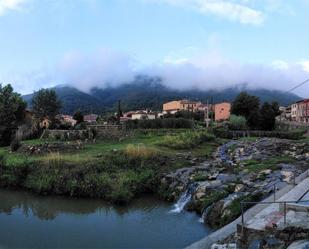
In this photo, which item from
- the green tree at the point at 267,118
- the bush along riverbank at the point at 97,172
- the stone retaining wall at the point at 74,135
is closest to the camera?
the bush along riverbank at the point at 97,172

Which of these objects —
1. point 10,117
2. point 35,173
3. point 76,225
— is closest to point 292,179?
point 76,225

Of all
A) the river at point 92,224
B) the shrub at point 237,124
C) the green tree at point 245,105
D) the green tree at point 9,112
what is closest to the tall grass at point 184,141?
the river at point 92,224

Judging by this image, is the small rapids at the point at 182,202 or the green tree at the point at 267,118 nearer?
the small rapids at the point at 182,202

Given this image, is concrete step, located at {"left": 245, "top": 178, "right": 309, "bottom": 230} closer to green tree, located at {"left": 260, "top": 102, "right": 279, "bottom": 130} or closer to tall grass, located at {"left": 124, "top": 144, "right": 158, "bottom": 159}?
tall grass, located at {"left": 124, "top": 144, "right": 158, "bottom": 159}

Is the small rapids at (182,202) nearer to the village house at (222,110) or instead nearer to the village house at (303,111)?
the village house at (222,110)

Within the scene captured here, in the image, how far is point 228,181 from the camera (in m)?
28.6

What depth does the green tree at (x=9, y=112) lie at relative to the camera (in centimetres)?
6531

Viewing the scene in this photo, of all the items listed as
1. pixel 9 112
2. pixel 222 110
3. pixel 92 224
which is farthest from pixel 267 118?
pixel 92 224

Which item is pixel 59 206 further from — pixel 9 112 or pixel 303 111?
pixel 303 111

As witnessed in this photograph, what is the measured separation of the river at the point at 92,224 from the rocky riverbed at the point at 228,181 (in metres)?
1.04

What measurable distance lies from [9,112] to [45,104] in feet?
53.2

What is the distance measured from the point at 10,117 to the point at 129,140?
23709 millimetres

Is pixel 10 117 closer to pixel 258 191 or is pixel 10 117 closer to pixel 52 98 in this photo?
pixel 52 98

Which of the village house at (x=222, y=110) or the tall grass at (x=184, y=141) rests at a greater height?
the village house at (x=222, y=110)
